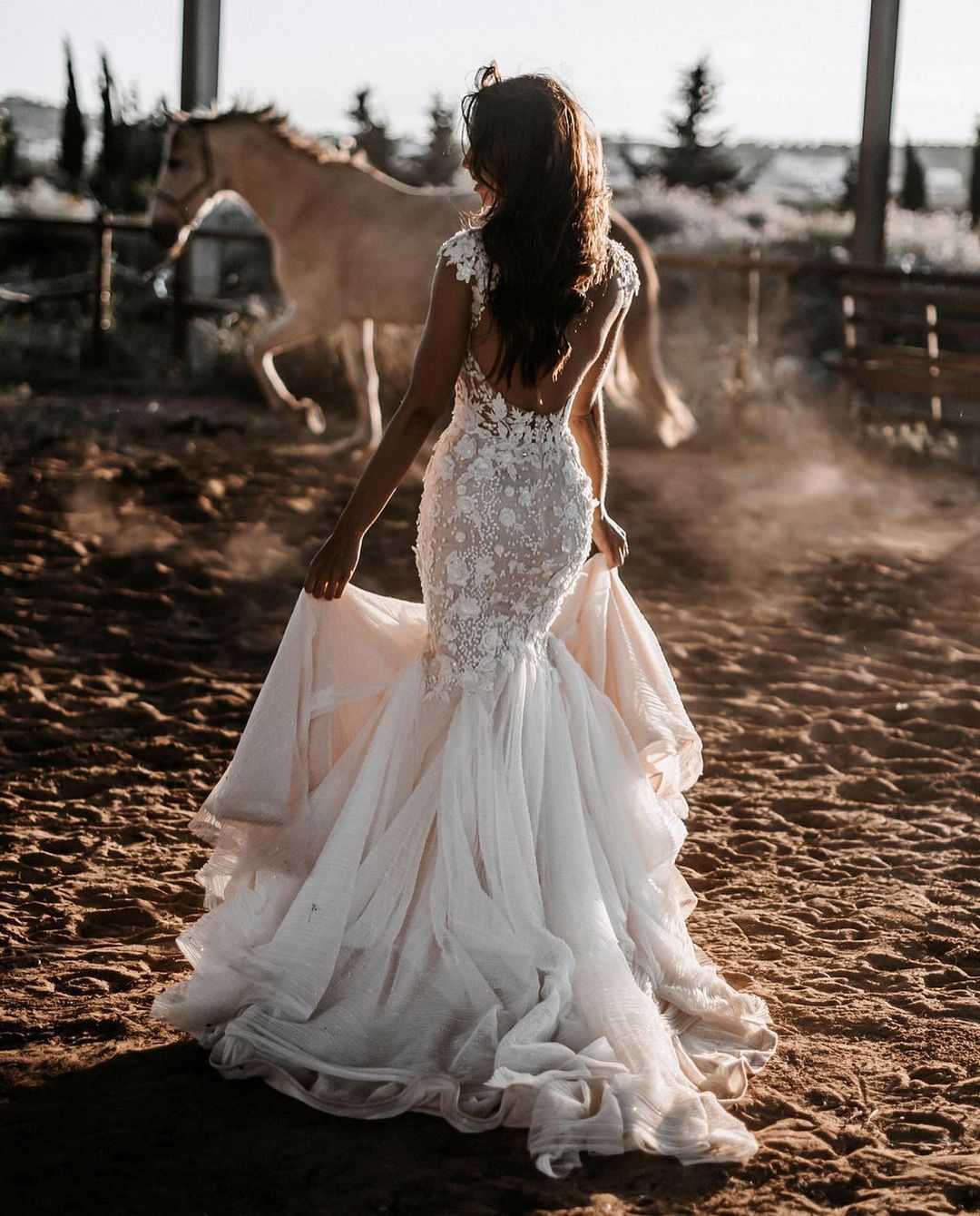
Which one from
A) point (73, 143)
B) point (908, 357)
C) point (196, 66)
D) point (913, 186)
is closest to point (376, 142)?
point (73, 143)

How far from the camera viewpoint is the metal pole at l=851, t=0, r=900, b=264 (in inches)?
544

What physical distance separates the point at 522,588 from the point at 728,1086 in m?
1.09

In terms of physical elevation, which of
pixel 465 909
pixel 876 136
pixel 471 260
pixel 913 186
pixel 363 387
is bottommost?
pixel 465 909

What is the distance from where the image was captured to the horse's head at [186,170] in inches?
362

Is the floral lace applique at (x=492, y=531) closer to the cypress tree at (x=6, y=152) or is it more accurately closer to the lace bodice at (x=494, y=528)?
the lace bodice at (x=494, y=528)

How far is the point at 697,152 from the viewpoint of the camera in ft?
104

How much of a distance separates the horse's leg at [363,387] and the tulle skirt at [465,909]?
6.45m

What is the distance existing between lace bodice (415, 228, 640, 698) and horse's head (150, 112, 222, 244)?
697cm

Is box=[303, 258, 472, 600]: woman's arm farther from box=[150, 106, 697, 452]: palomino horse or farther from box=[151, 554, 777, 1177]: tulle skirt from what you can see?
box=[150, 106, 697, 452]: palomino horse

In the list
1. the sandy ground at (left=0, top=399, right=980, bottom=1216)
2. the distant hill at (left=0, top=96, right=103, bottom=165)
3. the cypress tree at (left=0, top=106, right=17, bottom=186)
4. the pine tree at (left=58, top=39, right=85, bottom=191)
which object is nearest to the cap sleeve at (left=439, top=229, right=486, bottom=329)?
the sandy ground at (left=0, top=399, right=980, bottom=1216)

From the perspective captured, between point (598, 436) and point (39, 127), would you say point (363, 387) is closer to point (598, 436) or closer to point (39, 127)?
point (598, 436)

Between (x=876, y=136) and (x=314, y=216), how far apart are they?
7.51 metres

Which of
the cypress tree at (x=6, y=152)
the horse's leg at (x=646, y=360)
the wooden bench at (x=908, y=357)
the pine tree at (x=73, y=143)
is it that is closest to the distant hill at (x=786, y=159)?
the cypress tree at (x=6, y=152)

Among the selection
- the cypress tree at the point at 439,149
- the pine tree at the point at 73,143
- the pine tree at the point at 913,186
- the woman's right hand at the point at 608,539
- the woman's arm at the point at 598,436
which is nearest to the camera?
the woman's arm at the point at 598,436
